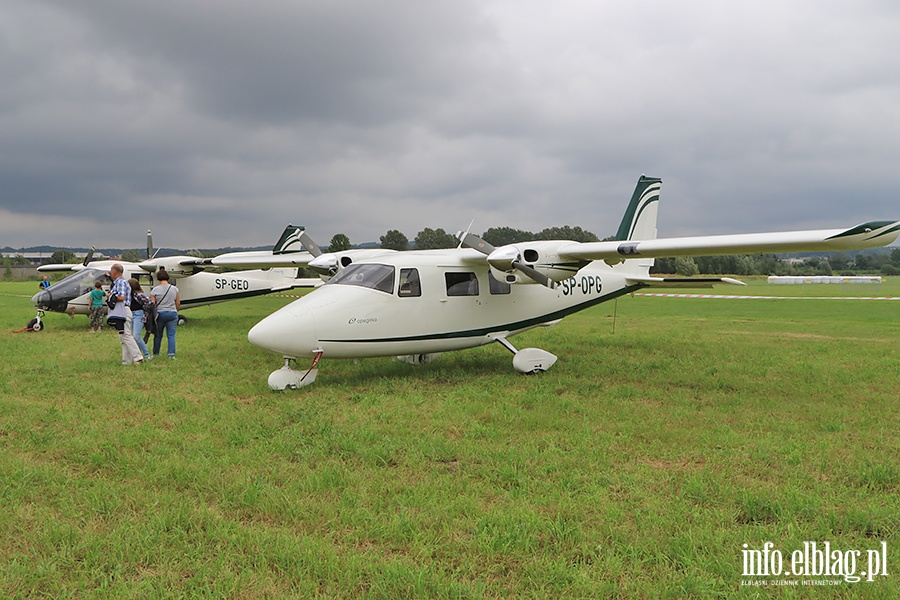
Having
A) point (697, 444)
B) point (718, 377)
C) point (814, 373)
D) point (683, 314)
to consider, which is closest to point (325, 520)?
point (697, 444)

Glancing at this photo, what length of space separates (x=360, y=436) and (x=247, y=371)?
5.37 metres

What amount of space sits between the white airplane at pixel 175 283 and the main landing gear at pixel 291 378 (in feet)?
29.4

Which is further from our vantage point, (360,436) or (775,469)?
(360,436)

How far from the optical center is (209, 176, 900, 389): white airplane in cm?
894

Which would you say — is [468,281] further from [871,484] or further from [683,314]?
[683,314]

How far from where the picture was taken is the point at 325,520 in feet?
14.8

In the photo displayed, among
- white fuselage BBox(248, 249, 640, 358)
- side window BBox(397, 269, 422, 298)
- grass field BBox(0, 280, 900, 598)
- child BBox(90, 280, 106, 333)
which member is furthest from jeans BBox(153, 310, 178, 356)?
child BBox(90, 280, 106, 333)

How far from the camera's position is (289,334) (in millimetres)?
8930

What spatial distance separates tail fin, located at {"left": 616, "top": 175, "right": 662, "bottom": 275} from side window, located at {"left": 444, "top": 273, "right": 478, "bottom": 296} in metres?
5.61

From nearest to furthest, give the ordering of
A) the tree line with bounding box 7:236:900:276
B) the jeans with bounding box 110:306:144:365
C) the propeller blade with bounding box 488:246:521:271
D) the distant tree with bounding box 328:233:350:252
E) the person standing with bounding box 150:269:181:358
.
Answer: the propeller blade with bounding box 488:246:521:271
the jeans with bounding box 110:306:144:365
the person standing with bounding box 150:269:181:358
the tree line with bounding box 7:236:900:276
the distant tree with bounding box 328:233:350:252

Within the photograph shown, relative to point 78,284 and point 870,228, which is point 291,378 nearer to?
point 870,228

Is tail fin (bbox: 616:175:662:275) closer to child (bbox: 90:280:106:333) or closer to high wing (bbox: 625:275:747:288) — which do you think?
high wing (bbox: 625:275:747:288)

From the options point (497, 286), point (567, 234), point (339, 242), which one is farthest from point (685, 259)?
point (497, 286)

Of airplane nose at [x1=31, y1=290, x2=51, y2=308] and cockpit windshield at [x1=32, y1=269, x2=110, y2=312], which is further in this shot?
cockpit windshield at [x1=32, y1=269, x2=110, y2=312]
